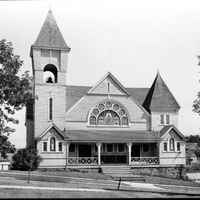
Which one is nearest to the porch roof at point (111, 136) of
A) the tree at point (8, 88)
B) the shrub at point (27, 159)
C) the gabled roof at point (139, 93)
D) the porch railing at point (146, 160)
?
the porch railing at point (146, 160)

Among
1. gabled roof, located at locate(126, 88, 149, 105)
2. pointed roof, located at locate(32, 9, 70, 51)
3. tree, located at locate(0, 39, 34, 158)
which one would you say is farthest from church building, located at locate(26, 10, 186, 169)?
tree, located at locate(0, 39, 34, 158)

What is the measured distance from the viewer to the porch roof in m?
41.4

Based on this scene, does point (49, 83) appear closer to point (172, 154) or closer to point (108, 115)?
point (108, 115)

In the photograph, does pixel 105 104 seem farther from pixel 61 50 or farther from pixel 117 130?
pixel 61 50

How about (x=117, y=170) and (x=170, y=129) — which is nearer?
(x=117, y=170)

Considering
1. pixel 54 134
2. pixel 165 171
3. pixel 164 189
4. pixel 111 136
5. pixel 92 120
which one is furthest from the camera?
pixel 92 120

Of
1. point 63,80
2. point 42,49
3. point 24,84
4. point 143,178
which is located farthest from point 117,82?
point 24,84

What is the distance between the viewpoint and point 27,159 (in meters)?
39.3

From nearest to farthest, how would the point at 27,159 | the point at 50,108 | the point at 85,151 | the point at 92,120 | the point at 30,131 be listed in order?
the point at 27,159 → the point at 50,108 → the point at 85,151 → the point at 92,120 → the point at 30,131

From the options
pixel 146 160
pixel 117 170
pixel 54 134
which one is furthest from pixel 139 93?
pixel 54 134

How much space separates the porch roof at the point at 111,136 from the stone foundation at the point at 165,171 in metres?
3.17

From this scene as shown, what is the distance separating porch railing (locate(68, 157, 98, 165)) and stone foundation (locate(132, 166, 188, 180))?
4.51 metres

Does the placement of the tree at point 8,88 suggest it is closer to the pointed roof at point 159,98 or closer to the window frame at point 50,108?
the window frame at point 50,108

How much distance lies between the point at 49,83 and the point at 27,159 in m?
8.87
